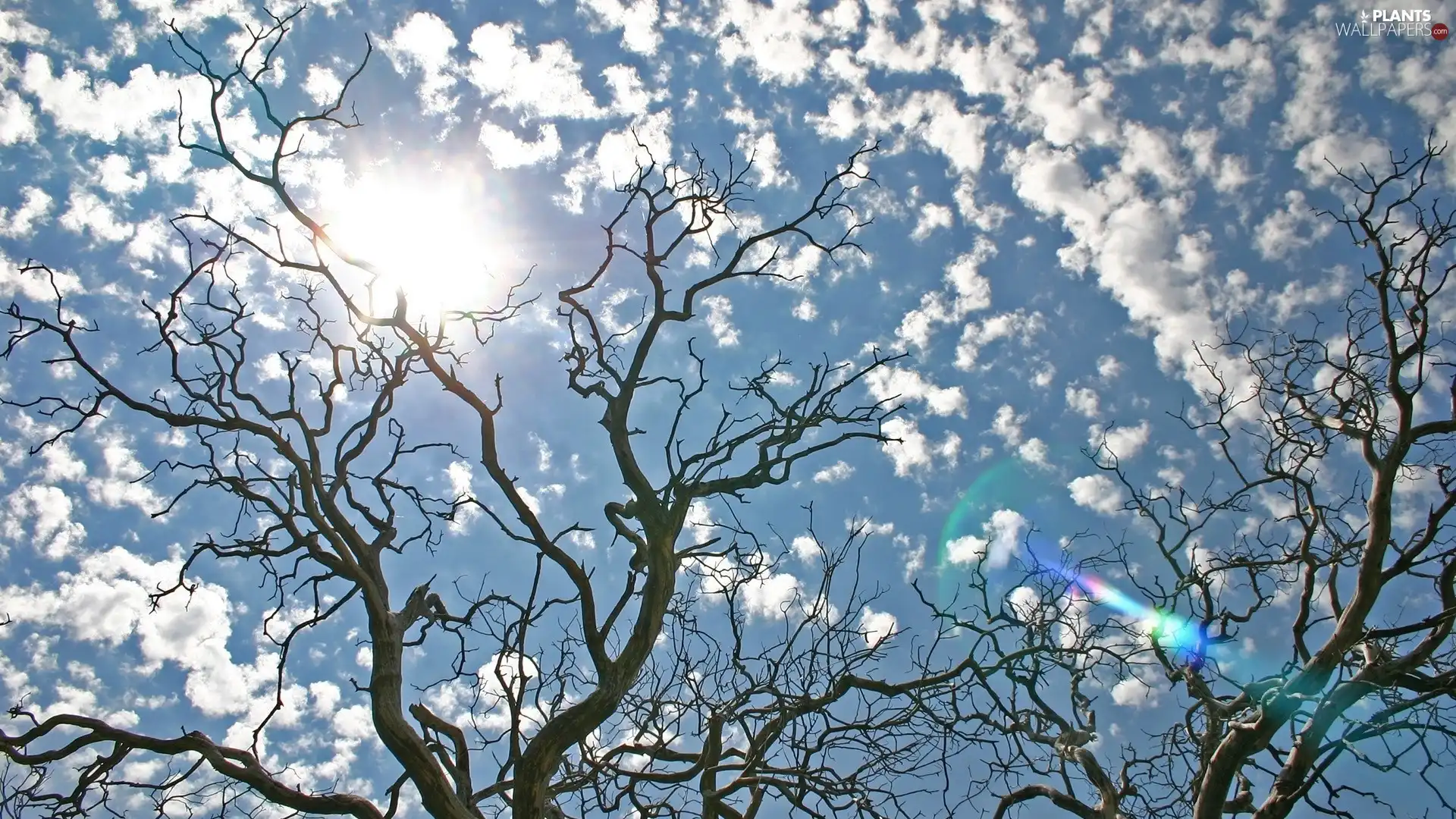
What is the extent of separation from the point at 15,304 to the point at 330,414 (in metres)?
2.16

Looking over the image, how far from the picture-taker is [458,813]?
468cm

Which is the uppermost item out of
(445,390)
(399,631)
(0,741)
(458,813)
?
(445,390)

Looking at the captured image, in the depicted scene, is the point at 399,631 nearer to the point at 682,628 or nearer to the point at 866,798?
the point at 682,628

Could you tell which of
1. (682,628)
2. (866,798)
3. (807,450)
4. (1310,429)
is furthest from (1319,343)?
(682,628)

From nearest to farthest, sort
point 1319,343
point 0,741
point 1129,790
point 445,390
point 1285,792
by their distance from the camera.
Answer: point 0,741 < point 1285,792 < point 445,390 < point 1129,790 < point 1319,343

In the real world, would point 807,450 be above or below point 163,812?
above

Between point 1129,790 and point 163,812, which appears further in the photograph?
point 1129,790

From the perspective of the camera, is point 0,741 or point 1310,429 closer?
point 0,741

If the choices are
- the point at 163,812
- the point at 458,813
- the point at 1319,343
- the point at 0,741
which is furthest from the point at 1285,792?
the point at 0,741

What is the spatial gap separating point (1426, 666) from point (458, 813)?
636cm

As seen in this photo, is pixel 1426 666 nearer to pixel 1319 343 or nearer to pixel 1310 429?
pixel 1310 429

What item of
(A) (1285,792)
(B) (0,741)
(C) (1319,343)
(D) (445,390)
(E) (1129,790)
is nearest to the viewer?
(B) (0,741)

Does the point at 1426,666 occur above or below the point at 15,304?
below

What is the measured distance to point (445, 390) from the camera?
19.1 feet
